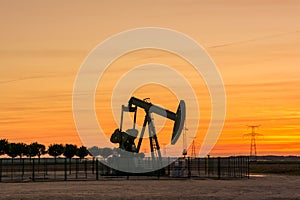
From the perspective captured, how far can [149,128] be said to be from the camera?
6356 centimetres

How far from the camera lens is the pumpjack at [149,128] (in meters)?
63.3

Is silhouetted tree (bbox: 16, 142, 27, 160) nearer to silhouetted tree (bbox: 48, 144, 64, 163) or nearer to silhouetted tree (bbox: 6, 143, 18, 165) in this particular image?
silhouetted tree (bbox: 6, 143, 18, 165)

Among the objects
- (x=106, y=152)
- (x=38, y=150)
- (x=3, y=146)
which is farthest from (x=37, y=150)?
(x=106, y=152)

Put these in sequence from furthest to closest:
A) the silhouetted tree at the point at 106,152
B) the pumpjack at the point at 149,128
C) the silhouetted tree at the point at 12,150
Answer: the silhouetted tree at the point at 12,150 → the silhouetted tree at the point at 106,152 → the pumpjack at the point at 149,128

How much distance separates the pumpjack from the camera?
208 feet

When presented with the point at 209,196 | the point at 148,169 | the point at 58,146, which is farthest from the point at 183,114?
the point at 58,146

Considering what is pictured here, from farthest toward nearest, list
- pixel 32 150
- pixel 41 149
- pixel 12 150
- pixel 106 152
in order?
pixel 41 149 < pixel 32 150 < pixel 12 150 < pixel 106 152

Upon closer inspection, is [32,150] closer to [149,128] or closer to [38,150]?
[38,150]

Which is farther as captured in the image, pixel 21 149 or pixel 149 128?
pixel 21 149

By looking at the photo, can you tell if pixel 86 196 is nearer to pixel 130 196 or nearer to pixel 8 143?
pixel 130 196

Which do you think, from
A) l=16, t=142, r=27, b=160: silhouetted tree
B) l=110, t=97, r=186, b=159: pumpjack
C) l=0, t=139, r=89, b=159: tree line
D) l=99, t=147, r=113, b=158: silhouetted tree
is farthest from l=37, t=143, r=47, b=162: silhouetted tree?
l=110, t=97, r=186, b=159: pumpjack

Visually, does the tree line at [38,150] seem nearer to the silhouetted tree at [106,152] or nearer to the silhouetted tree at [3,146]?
the silhouetted tree at [3,146]

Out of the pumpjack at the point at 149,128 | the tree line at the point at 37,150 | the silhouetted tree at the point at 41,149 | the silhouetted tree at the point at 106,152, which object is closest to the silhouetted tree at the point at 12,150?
the tree line at the point at 37,150

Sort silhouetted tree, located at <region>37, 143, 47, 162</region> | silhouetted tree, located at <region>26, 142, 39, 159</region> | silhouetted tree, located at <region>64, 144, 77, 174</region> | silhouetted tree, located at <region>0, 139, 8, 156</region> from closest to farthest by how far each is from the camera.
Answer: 1. silhouetted tree, located at <region>0, 139, 8, 156</region>
2. silhouetted tree, located at <region>26, 142, 39, 159</region>
3. silhouetted tree, located at <region>64, 144, 77, 174</region>
4. silhouetted tree, located at <region>37, 143, 47, 162</region>
